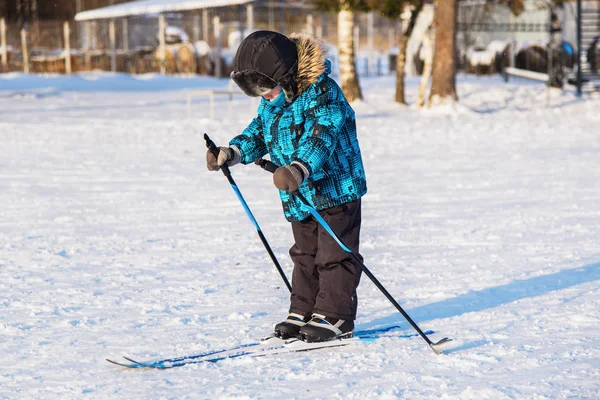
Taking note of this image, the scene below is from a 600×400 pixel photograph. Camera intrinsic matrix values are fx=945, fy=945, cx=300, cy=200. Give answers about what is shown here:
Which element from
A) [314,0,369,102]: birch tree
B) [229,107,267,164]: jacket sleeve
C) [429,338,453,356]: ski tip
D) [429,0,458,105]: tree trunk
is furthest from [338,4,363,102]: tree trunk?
[429,338,453,356]: ski tip

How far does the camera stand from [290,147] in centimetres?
392

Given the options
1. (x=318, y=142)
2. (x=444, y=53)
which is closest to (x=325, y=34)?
(x=444, y=53)

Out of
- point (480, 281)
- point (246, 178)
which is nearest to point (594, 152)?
point (246, 178)

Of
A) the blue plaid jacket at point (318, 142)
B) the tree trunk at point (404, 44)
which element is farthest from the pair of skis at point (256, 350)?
the tree trunk at point (404, 44)

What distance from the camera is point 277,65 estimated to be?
12.6ft

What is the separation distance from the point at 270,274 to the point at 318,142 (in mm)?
1855

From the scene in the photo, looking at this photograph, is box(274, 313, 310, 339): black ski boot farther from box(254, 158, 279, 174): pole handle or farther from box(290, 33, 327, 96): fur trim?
box(290, 33, 327, 96): fur trim

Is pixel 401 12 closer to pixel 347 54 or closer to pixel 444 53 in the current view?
pixel 444 53

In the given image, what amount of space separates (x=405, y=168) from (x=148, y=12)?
75.9ft

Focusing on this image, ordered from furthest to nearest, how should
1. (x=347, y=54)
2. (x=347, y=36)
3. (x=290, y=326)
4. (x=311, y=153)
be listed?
(x=347, y=54) → (x=347, y=36) → (x=290, y=326) → (x=311, y=153)

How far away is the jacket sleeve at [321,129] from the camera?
3.72 metres

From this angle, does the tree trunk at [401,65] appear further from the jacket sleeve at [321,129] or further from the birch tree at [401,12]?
the jacket sleeve at [321,129]

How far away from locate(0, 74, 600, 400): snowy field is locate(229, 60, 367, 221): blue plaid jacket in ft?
2.16

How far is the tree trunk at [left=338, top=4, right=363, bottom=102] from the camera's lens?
19297mm
